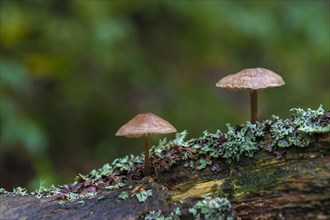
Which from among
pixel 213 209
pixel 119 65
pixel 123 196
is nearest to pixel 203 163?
pixel 213 209

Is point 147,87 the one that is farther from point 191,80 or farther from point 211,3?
point 211,3

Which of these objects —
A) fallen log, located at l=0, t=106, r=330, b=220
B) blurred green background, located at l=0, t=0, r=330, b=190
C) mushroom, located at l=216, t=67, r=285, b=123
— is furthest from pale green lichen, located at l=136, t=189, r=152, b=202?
blurred green background, located at l=0, t=0, r=330, b=190

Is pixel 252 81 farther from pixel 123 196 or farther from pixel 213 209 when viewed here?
pixel 123 196

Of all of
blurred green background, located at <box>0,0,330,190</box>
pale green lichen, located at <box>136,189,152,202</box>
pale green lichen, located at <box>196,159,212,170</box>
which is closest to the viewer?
A: pale green lichen, located at <box>136,189,152,202</box>

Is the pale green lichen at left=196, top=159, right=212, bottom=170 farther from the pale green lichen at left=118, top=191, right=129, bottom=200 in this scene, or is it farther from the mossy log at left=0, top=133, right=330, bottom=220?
the pale green lichen at left=118, top=191, right=129, bottom=200

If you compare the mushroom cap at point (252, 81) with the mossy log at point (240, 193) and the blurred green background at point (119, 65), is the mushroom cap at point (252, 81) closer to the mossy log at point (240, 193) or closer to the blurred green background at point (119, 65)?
the mossy log at point (240, 193)

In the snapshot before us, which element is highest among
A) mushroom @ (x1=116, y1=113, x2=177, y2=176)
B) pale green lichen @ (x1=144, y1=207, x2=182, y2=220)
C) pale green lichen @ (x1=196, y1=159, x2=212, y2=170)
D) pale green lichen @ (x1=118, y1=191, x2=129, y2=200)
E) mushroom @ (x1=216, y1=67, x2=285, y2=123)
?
mushroom @ (x1=216, y1=67, x2=285, y2=123)
